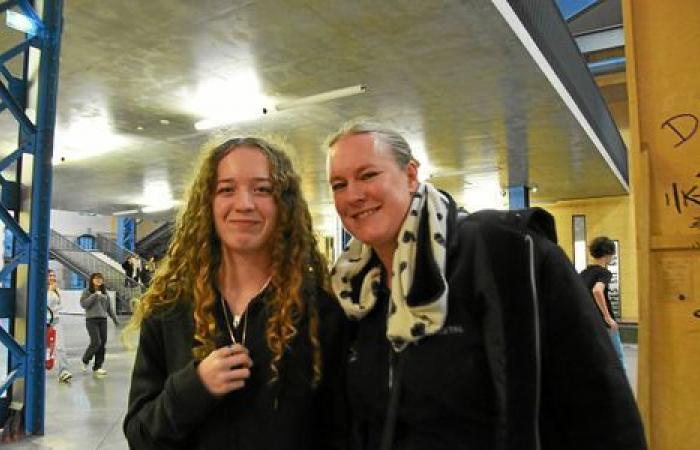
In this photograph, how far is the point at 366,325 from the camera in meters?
1.46

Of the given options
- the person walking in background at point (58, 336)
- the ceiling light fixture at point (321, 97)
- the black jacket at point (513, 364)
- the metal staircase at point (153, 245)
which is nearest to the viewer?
the black jacket at point (513, 364)

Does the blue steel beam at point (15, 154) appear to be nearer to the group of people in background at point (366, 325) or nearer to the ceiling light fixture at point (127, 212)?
the group of people in background at point (366, 325)

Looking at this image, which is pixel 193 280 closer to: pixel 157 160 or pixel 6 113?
pixel 6 113

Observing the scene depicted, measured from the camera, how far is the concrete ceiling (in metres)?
5.80

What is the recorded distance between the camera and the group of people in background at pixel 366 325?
1.21 meters

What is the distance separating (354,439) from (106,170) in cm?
1384

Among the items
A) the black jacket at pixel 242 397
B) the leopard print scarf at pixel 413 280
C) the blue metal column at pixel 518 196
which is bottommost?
the black jacket at pixel 242 397

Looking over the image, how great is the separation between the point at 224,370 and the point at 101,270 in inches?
1019

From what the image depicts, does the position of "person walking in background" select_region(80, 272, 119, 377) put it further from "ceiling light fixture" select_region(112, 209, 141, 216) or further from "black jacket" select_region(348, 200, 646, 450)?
"ceiling light fixture" select_region(112, 209, 141, 216)

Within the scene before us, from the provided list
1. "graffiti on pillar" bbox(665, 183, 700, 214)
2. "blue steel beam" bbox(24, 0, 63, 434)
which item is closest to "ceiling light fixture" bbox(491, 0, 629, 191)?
"graffiti on pillar" bbox(665, 183, 700, 214)

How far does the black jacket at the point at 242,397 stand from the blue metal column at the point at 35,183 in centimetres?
440

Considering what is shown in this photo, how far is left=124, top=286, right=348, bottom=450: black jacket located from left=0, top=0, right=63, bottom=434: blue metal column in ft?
14.5

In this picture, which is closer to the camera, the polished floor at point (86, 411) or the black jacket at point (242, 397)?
the black jacket at point (242, 397)

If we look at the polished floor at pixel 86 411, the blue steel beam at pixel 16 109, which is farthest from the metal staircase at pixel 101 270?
the blue steel beam at pixel 16 109
